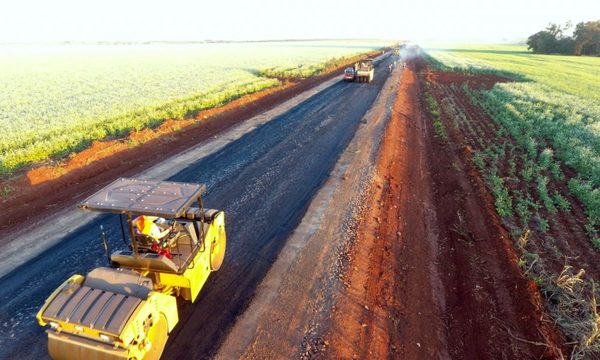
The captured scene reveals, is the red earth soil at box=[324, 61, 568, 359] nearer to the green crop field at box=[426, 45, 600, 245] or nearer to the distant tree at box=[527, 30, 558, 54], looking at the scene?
the green crop field at box=[426, 45, 600, 245]

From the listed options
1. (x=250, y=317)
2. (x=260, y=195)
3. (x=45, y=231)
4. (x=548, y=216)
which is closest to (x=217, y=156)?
(x=260, y=195)

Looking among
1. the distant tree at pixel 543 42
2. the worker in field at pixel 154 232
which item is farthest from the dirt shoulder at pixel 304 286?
the distant tree at pixel 543 42

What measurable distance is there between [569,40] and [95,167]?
114 meters

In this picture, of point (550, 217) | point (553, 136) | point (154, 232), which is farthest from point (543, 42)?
point (154, 232)

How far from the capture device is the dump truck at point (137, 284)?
4344 millimetres

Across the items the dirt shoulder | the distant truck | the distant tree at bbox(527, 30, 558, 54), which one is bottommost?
the dirt shoulder

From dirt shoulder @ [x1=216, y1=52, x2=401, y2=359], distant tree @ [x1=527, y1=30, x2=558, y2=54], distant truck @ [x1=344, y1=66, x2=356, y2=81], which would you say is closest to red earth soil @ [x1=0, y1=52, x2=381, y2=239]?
dirt shoulder @ [x1=216, y1=52, x2=401, y2=359]

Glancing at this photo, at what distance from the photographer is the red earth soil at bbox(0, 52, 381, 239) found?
10.2m

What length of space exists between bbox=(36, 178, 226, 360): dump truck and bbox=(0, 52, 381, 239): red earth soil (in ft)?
18.3

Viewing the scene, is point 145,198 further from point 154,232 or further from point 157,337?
point 157,337

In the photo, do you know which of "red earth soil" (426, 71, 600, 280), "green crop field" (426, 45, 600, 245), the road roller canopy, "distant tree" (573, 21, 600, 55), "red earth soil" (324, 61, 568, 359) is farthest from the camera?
"distant tree" (573, 21, 600, 55)

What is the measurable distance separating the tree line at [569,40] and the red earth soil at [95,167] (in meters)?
101

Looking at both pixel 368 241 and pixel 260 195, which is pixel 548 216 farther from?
pixel 260 195

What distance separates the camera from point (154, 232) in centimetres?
554
